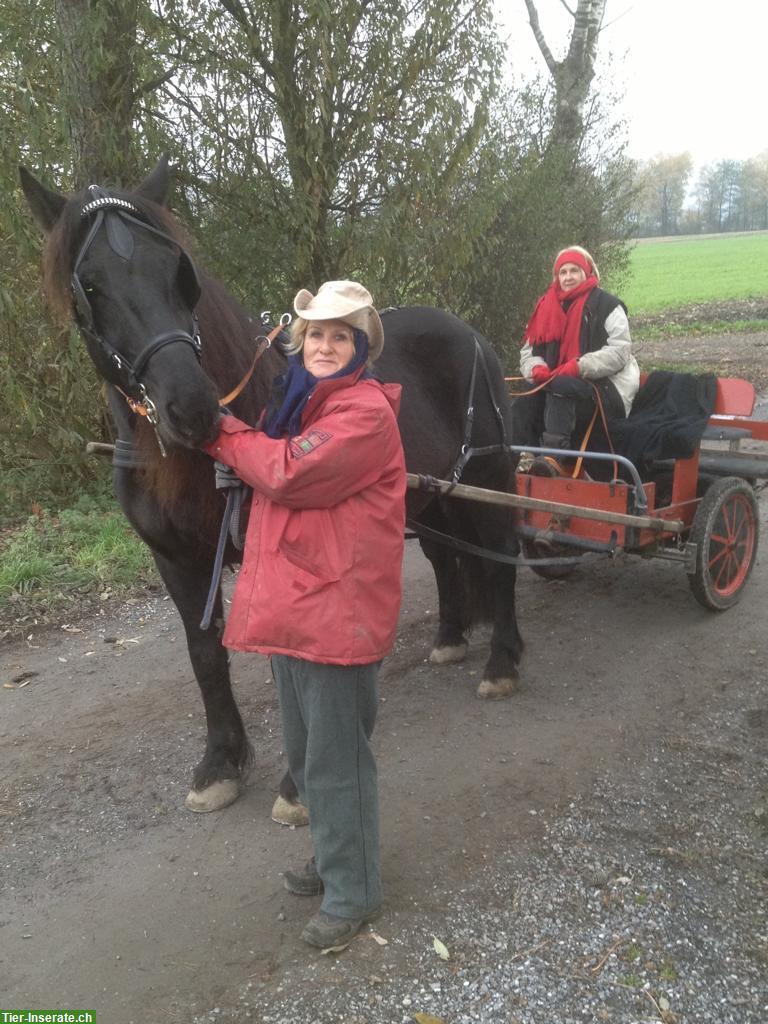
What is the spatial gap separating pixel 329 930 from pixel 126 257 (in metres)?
2.08

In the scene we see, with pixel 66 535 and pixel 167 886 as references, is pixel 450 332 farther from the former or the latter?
pixel 66 535

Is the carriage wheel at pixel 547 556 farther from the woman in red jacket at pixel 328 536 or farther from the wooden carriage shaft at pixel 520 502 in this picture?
the woman in red jacket at pixel 328 536

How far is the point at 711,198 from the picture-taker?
90875mm

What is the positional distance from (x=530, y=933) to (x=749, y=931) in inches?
26.1

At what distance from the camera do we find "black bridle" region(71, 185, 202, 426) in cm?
250

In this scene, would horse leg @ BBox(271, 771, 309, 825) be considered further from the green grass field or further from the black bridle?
the green grass field

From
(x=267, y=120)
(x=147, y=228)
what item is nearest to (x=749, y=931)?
(x=147, y=228)

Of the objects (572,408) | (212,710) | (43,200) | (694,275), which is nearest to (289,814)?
(212,710)

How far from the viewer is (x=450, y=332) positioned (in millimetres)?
4453

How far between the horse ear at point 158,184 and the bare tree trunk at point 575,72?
9.65 meters

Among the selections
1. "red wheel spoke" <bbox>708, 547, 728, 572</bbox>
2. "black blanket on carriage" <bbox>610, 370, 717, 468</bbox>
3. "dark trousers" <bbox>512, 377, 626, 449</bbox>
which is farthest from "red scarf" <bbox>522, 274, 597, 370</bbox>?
"red wheel spoke" <bbox>708, 547, 728, 572</bbox>

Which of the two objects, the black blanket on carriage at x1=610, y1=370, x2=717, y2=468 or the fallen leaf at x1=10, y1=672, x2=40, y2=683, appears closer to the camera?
the fallen leaf at x1=10, y1=672, x2=40, y2=683

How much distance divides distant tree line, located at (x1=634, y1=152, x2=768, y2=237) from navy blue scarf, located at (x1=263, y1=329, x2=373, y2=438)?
82737mm

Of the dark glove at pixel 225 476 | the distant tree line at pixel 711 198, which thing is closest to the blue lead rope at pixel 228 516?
the dark glove at pixel 225 476
